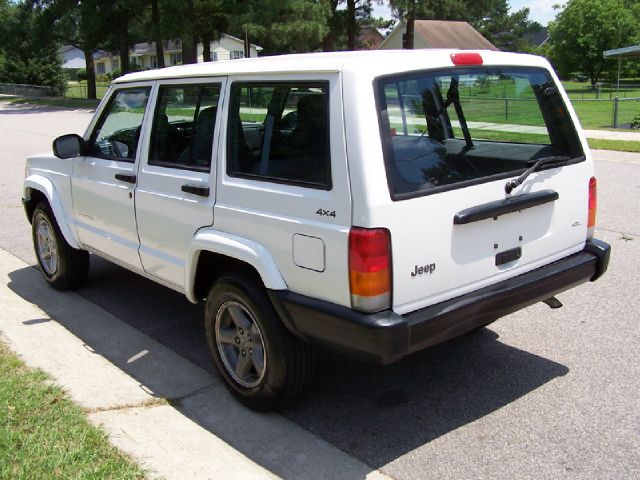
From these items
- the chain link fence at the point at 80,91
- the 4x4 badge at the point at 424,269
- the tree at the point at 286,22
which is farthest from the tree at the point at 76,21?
the 4x4 badge at the point at 424,269

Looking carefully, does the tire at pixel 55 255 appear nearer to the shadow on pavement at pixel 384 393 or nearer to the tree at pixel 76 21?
the shadow on pavement at pixel 384 393

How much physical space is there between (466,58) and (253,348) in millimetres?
1916

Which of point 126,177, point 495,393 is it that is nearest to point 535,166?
point 495,393

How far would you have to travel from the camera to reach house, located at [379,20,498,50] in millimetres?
63062

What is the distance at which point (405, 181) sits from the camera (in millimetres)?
3115

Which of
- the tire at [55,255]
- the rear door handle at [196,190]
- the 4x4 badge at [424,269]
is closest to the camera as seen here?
the 4x4 badge at [424,269]

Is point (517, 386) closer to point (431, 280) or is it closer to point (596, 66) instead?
point (431, 280)

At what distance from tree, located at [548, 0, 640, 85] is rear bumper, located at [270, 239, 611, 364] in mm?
52757

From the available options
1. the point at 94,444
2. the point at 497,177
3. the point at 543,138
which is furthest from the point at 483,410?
the point at 94,444

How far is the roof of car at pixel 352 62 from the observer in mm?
3126

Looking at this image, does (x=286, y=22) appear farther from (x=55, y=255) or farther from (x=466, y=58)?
(x=466, y=58)

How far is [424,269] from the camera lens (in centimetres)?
314

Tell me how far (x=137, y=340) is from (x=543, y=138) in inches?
120

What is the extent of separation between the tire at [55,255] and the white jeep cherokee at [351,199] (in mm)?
1300
